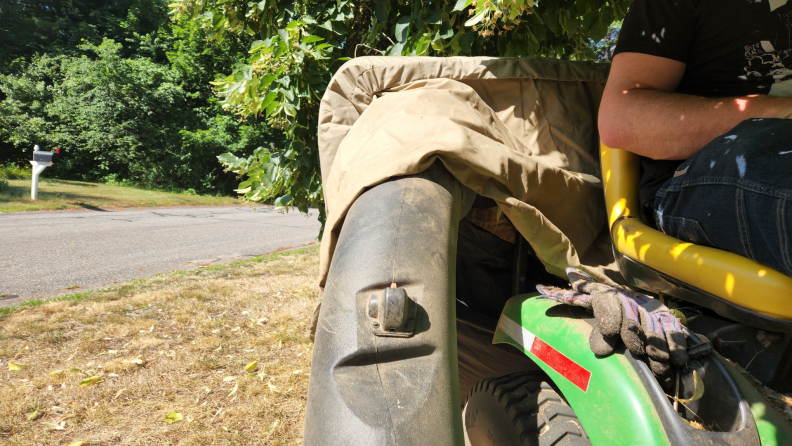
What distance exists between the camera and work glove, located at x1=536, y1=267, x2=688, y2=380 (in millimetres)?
940

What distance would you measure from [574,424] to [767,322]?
46 cm

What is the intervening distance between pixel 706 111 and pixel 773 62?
28cm

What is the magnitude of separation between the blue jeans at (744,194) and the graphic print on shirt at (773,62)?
33 centimetres

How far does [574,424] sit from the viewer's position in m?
1.12

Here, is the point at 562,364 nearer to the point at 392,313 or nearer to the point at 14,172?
the point at 392,313

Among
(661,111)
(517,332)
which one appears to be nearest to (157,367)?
(517,332)

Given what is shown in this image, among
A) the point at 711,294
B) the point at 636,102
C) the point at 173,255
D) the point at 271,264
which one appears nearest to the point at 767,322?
the point at 711,294

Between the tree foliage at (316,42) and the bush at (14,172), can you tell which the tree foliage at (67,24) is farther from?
the tree foliage at (316,42)

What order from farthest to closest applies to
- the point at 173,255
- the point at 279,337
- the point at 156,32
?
the point at 156,32 < the point at 173,255 < the point at 279,337

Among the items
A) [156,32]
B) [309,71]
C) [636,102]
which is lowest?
[636,102]

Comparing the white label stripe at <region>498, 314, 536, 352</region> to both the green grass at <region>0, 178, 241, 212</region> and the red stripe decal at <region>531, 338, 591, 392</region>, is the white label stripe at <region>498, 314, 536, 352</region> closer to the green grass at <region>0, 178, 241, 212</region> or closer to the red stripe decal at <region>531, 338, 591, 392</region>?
the red stripe decal at <region>531, 338, 591, 392</region>

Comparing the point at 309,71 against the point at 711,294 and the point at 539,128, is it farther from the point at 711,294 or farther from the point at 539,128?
the point at 711,294

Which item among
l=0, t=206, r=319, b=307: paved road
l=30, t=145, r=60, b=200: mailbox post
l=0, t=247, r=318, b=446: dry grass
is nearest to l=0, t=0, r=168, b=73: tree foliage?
l=30, t=145, r=60, b=200: mailbox post

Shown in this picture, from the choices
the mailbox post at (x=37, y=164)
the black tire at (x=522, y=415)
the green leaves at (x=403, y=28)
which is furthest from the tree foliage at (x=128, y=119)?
the black tire at (x=522, y=415)
